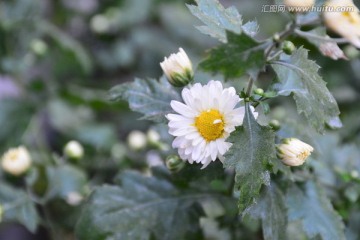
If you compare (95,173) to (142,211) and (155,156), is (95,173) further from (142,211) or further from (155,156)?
(142,211)

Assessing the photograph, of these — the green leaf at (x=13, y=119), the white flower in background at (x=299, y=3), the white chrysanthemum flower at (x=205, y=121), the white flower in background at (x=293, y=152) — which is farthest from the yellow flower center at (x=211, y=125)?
the green leaf at (x=13, y=119)

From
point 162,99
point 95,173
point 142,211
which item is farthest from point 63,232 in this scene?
point 162,99

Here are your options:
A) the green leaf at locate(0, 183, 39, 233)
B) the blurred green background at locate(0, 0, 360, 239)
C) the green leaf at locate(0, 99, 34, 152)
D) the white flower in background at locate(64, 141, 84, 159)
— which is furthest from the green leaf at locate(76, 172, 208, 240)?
the green leaf at locate(0, 99, 34, 152)

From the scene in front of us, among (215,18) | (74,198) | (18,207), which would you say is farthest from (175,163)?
(74,198)

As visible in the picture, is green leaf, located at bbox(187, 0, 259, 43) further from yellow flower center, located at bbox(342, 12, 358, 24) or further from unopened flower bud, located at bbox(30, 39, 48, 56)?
unopened flower bud, located at bbox(30, 39, 48, 56)

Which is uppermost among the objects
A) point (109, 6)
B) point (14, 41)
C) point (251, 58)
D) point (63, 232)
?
point (251, 58)
